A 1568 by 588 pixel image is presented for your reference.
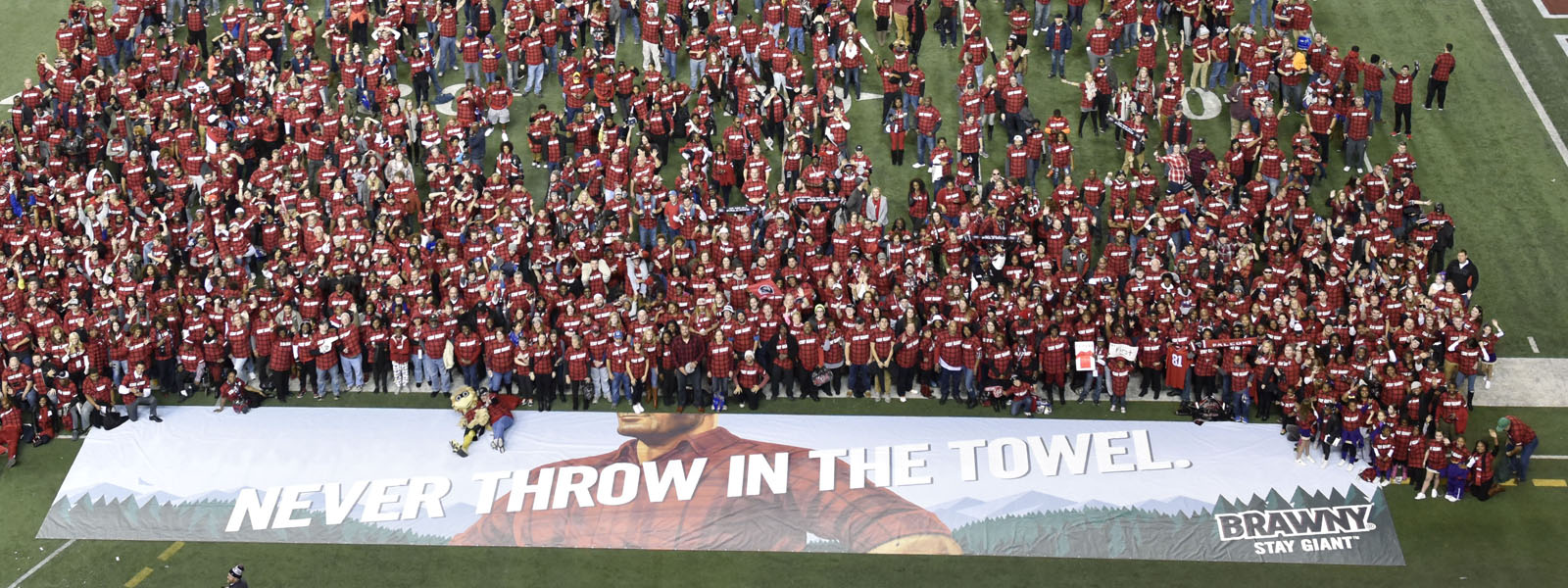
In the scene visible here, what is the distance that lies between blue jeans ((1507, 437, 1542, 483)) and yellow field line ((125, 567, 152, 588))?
68.2 ft

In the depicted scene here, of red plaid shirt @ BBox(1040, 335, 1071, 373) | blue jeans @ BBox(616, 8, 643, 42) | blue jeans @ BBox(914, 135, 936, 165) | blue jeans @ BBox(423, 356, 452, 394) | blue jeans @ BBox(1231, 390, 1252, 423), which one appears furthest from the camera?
blue jeans @ BBox(616, 8, 643, 42)

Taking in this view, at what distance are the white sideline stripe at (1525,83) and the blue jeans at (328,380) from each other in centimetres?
2429

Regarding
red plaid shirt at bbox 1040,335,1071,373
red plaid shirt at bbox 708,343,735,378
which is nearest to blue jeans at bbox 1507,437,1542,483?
red plaid shirt at bbox 1040,335,1071,373

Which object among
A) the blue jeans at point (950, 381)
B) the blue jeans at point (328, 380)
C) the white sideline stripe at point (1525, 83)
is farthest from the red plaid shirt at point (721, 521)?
the white sideline stripe at point (1525, 83)

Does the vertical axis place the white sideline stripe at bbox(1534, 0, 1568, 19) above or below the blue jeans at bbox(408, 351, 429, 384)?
above

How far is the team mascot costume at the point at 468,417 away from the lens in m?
28.4

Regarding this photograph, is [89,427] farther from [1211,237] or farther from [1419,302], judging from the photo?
[1419,302]

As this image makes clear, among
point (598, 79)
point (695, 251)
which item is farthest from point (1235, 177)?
point (598, 79)

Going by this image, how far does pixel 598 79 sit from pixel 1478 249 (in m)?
17.2

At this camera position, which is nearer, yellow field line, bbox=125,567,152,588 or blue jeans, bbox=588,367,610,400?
yellow field line, bbox=125,567,152,588

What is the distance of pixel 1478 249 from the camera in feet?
108

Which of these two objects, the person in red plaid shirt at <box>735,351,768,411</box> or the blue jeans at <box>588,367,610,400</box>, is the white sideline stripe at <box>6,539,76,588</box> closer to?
the blue jeans at <box>588,367,610,400</box>

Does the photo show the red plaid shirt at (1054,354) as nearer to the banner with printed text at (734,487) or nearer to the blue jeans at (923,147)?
the banner with printed text at (734,487)

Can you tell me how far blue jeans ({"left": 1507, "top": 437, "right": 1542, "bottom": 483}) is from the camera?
1052 inches
